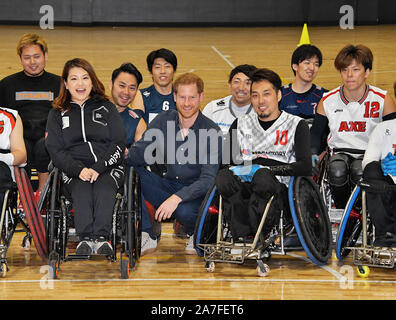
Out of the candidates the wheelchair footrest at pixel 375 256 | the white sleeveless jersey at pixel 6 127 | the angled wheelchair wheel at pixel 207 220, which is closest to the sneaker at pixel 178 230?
the angled wheelchair wheel at pixel 207 220

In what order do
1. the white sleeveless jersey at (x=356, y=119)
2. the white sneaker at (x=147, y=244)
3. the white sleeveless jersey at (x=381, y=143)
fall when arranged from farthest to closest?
1. the white sleeveless jersey at (x=356, y=119)
2. the white sneaker at (x=147, y=244)
3. the white sleeveless jersey at (x=381, y=143)

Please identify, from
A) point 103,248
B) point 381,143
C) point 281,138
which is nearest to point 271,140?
point 281,138

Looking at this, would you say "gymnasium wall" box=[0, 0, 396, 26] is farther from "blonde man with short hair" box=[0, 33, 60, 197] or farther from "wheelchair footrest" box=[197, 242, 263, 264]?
"wheelchair footrest" box=[197, 242, 263, 264]

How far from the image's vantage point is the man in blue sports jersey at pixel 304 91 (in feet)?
17.9

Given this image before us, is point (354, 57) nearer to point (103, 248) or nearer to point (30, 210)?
point (103, 248)

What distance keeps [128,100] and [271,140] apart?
3.99ft

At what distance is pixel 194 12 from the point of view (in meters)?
16.1

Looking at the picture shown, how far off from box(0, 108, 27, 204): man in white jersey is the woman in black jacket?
0.62ft

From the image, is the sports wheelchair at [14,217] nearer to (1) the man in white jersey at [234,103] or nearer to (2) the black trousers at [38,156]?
(2) the black trousers at [38,156]

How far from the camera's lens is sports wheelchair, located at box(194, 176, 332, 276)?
4.04 meters

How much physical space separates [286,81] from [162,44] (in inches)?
167

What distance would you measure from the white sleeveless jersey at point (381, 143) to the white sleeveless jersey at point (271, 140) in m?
0.42

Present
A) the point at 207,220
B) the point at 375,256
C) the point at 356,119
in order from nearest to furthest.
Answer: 1. the point at 375,256
2. the point at 207,220
3. the point at 356,119

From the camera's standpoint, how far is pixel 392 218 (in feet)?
13.3
